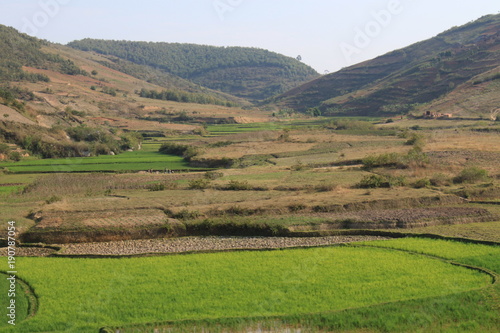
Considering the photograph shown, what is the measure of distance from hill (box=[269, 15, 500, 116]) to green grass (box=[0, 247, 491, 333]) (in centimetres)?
8149

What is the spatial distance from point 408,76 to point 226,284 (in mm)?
105091

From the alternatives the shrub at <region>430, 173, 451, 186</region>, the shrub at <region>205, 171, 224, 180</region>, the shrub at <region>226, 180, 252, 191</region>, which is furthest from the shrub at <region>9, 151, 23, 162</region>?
the shrub at <region>430, 173, 451, 186</region>

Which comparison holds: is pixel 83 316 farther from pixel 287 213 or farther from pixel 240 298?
pixel 287 213

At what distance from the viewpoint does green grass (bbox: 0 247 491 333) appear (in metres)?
12.7

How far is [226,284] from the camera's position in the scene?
14.7 m

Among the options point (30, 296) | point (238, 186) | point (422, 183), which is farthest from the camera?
point (238, 186)

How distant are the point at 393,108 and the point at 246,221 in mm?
81390

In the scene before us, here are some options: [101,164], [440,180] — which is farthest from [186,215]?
[101,164]

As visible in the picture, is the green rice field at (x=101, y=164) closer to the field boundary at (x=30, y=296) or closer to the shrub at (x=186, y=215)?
the shrub at (x=186, y=215)

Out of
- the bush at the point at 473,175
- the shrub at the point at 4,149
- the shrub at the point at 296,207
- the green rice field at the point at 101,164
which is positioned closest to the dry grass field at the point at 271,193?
the shrub at the point at 296,207

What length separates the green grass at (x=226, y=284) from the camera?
12688mm

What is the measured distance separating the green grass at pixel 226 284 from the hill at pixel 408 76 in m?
81.5

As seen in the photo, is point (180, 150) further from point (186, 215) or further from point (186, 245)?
point (186, 245)

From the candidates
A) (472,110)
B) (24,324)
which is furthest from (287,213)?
(472,110)
